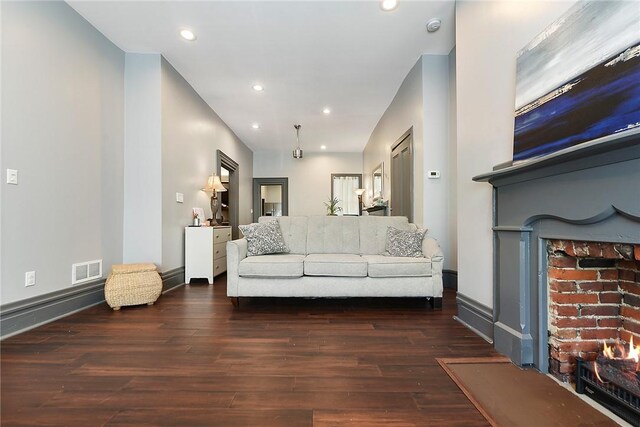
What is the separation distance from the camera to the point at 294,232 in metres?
3.51

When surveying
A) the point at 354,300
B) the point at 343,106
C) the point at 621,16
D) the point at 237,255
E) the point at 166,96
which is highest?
the point at 343,106

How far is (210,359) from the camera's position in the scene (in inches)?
68.4

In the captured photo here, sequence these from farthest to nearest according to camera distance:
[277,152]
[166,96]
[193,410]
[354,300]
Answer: [277,152], [166,96], [354,300], [193,410]

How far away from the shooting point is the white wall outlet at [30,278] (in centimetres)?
222

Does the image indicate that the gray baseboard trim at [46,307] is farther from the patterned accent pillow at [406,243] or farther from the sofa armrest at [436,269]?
the sofa armrest at [436,269]

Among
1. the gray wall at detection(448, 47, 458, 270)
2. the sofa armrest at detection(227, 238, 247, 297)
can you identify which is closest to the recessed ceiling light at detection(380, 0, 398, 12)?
the gray wall at detection(448, 47, 458, 270)

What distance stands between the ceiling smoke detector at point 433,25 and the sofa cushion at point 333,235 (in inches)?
86.3

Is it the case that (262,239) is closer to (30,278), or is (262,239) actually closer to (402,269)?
(402,269)

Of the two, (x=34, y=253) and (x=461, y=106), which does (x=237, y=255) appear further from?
(x=461, y=106)

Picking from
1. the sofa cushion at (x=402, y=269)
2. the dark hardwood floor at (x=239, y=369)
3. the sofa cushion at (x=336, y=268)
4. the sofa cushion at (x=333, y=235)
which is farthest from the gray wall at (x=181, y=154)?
the sofa cushion at (x=402, y=269)

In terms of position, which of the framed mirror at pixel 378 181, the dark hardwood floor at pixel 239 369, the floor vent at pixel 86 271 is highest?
the framed mirror at pixel 378 181

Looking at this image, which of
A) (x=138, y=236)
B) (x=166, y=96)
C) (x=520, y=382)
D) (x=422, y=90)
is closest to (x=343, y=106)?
(x=422, y=90)

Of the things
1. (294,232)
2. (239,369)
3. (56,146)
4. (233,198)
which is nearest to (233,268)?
(294,232)

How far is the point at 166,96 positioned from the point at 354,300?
3.38 m
